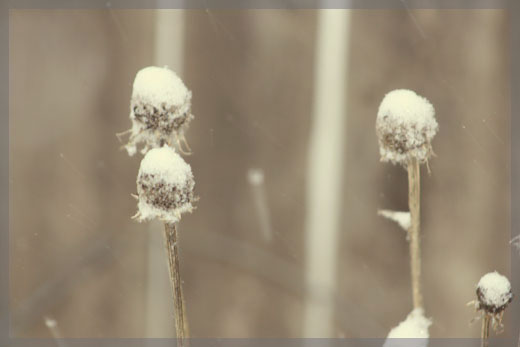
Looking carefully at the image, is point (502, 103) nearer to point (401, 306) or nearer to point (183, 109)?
point (401, 306)

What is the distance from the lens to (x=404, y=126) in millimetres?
246

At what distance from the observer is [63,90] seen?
1.64ft

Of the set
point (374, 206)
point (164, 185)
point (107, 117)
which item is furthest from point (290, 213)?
point (164, 185)

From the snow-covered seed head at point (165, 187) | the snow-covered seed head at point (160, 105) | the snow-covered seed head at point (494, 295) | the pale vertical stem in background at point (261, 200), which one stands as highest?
the pale vertical stem in background at point (261, 200)

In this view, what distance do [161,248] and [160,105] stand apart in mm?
305

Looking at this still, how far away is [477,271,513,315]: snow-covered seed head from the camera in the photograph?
22 centimetres

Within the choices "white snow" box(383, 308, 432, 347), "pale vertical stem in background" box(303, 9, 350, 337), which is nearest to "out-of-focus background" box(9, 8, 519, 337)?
"pale vertical stem in background" box(303, 9, 350, 337)

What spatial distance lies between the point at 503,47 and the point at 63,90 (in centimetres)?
37

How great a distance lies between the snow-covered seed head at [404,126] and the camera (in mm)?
246

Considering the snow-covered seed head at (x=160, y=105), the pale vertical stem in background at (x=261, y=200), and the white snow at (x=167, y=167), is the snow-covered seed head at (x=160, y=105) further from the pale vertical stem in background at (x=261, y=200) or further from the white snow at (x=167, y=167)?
the pale vertical stem in background at (x=261, y=200)

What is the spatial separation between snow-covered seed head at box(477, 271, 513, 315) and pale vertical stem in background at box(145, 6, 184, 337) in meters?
0.33

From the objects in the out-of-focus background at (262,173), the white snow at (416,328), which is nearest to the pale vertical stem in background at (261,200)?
the out-of-focus background at (262,173)

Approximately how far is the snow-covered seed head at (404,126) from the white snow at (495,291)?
6cm

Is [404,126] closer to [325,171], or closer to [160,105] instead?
[160,105]
